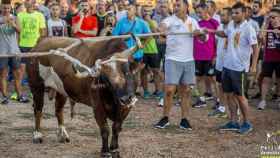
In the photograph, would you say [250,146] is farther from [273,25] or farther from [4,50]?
[4,50]

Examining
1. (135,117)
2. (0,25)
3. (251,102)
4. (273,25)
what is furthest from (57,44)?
(251,102)

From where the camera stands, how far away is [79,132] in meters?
8.92

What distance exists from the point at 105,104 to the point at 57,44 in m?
1.59

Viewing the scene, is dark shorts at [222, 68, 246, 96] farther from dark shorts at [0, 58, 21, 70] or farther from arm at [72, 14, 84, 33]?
dark shorts at [0, 58, 21, 70]

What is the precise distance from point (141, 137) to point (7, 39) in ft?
14.2

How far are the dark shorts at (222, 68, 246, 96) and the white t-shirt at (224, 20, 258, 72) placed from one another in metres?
0.08

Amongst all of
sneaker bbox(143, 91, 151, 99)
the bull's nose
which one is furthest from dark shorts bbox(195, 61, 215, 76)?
the bull's nose

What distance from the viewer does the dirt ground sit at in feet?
25.3

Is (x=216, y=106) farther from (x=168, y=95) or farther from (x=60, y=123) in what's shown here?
(x=60, y=123)

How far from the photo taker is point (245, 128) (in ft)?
29.5

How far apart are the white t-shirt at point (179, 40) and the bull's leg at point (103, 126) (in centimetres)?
228

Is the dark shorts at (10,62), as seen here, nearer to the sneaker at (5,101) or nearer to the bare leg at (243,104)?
the sneaker at (5,101)

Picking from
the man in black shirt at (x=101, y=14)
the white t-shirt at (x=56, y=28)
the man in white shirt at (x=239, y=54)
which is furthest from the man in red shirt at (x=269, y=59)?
the white t-shirt at (x=56, y=28)

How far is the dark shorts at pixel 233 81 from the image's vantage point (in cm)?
877
